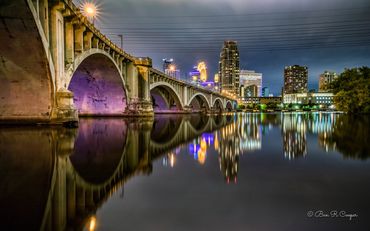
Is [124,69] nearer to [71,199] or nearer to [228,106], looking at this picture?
[71,199]

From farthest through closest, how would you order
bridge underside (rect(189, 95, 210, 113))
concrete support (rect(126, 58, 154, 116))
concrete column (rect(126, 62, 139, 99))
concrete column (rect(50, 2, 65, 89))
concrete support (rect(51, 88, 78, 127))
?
bridge underside (rect(189, 95, 210, 113)) < concrete support (rect(126, 58, 154, 116)) < concrete column (rect(126, 62, 139, 99)) < concrete column (rect(50, 2, 65, 89)) < concrete support (rect(51, 88, 78, 127))

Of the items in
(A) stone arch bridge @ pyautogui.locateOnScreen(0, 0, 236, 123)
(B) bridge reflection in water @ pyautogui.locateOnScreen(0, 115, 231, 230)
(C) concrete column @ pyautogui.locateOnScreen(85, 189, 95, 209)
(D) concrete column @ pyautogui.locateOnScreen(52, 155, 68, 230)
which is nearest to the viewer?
(D) concrete column @ pyautogui.locateOnScreen(52, 155, 68, 230)

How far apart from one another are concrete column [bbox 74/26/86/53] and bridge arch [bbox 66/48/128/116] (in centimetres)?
692

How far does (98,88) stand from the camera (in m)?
42.7

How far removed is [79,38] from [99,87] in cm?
1714

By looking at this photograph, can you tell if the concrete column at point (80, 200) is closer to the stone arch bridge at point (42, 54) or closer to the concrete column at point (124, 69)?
the stone arch bridge at point (42, 54)

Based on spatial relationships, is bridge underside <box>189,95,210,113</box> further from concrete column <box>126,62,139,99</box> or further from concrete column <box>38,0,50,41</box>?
concrete column <box>38,0,50,41</box>

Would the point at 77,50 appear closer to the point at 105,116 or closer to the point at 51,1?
the point at 51,1

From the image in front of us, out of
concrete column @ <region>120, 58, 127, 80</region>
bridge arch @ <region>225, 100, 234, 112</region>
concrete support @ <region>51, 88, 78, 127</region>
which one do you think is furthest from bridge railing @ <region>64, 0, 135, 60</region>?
bridge arch @ <region>225, 100, 234, 112</region>

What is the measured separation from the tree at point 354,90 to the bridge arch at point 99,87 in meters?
46.7

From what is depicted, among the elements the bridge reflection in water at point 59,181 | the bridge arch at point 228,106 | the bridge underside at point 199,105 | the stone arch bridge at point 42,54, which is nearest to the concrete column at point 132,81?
the stone arch bridge at point 42,54

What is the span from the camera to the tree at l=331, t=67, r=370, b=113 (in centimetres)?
5200

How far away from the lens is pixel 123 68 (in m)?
42.9

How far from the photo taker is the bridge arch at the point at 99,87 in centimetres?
3650
